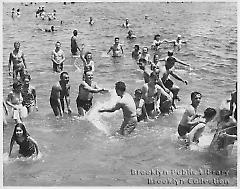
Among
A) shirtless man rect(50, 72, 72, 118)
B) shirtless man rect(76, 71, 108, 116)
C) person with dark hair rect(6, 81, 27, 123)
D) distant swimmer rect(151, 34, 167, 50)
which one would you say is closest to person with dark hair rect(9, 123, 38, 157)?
person with dark hair rect(6, 81, 27, 123)

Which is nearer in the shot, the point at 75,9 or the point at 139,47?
the point at 75,9

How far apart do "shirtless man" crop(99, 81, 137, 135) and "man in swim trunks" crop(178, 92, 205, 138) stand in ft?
2.08

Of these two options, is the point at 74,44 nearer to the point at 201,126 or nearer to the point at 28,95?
the point at 28,95

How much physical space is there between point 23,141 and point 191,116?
6.85 ft

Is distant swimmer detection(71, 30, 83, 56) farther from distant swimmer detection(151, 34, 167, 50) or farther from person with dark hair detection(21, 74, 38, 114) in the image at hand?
person with dark hair detection(21, 74, 38, 114)

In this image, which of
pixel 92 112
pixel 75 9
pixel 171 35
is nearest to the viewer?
pixel 92 112

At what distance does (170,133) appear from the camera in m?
6.16

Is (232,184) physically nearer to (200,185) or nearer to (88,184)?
(200,185)

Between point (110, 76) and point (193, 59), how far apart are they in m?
1.41

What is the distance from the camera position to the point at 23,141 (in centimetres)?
561

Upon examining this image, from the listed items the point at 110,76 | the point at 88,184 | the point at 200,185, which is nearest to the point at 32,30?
the point at 110,76

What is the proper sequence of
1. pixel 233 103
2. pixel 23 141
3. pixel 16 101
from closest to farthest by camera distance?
pixel 23 141 → pixel 233 103 → pixel 16 101

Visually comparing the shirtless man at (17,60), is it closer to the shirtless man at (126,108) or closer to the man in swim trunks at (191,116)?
the shirtless man at (126,108)

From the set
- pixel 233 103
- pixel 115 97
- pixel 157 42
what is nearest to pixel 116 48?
pixel 157 42
